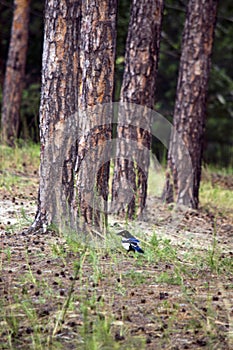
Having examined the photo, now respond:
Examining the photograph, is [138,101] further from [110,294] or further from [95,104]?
[110,294]

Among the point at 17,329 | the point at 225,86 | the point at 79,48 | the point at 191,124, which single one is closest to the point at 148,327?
the point at 17,329

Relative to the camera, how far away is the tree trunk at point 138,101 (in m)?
8.62

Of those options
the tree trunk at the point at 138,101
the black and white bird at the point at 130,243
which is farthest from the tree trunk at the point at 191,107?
the black and white bird at the point at 130,243

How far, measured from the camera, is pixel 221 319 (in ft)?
15.0

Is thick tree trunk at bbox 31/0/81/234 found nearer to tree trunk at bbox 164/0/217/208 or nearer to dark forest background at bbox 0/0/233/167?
tree trunk at bbox 164/0/217/208

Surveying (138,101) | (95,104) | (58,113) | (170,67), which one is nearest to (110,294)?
(95,104)

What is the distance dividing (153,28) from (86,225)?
11.3ft

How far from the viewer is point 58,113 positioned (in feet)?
21.9

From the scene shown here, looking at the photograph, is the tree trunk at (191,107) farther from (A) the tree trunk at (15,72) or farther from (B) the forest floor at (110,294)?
(A) the tree trunk at (15,72)

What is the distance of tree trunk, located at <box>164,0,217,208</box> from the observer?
1049cm

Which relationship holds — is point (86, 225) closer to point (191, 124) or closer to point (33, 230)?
point (33, 230)

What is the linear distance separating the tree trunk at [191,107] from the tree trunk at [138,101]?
1870 millimetres

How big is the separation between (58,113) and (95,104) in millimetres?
406

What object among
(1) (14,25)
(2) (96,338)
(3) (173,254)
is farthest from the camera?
(1) (14,25)
